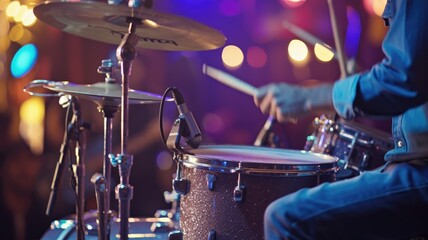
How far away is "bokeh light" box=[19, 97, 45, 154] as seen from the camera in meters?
3.77

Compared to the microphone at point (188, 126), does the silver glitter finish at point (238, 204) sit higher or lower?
lower

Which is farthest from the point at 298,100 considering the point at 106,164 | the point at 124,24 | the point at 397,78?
the point at 106,164

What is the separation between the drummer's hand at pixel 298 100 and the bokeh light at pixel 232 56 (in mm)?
2858

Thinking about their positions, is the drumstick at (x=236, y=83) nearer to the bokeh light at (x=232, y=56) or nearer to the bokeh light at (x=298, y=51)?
the bokeh light at (x=232, y=56)

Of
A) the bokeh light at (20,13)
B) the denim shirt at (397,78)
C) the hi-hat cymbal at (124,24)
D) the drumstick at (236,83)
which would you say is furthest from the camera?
the bokeh light at (20,13)

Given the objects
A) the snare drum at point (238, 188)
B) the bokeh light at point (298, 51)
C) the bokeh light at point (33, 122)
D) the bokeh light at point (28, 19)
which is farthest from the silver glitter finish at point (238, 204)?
the bokeh light at point (28, 19)

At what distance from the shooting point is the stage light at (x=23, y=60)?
3848 mm

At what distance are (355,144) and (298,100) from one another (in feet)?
5.02

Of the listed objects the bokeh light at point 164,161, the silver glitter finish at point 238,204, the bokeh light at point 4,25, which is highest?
the bokeh light at point 4,25

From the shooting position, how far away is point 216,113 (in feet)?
13.7

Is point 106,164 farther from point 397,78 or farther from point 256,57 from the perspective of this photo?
point 256,57

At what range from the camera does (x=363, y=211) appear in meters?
1.22

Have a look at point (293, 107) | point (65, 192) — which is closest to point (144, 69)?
point (65, 192)

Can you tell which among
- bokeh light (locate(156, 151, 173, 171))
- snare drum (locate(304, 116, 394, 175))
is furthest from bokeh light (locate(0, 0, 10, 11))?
snare drum (locate(304, 116, 394, 175))
